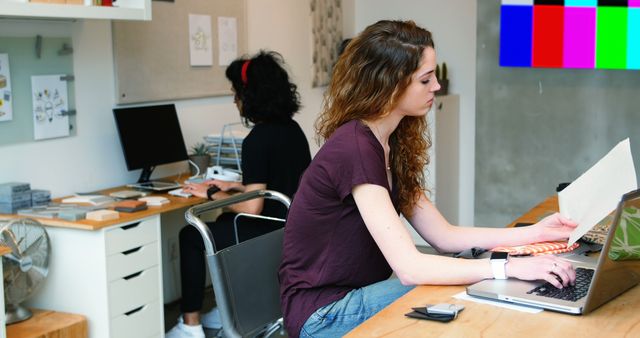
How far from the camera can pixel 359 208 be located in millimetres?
2004

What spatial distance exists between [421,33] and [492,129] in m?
2.93

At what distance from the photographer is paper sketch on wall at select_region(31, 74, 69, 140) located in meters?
3.65

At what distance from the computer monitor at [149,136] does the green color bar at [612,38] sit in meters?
2.26

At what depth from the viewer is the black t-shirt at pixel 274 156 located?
3547 mm

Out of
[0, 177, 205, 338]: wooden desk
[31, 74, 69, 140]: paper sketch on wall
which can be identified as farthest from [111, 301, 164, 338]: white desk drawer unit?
[31, 74, 69, 140]: paper sketch on wall

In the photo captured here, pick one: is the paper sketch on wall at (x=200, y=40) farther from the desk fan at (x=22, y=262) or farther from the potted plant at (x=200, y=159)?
the desk fan at (x=22, y=262)

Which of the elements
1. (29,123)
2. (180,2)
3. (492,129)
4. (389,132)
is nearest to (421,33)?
(389,132)

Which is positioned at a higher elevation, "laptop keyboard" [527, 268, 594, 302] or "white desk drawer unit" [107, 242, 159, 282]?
"laptop keyboard" [527, 268, 594, 302]

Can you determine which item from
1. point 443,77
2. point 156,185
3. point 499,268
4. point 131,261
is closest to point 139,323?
point 131,261

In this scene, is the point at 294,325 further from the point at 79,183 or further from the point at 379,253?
the point at 79,183

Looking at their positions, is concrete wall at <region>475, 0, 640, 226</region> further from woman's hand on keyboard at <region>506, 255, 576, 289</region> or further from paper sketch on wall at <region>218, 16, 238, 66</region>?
woman's hand on keyboard at <region>506, 255, 576, 289</region>

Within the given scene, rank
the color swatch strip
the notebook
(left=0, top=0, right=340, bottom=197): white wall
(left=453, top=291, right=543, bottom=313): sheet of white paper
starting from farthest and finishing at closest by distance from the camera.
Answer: the color swatch strip < the notebook < (left=0, top=0, right=340, bottom=197): white wall < (left=453, top=291, right=543, bottom=313): sheet of white paper

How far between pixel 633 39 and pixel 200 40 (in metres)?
2.28

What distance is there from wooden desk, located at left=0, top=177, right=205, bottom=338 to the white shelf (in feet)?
2.60
